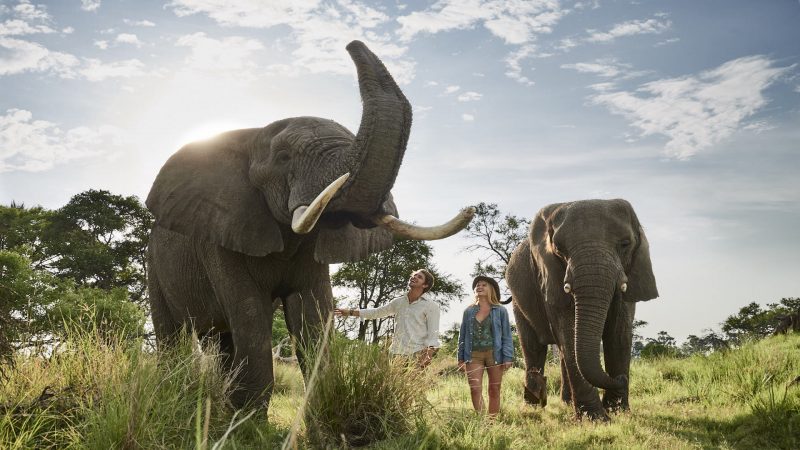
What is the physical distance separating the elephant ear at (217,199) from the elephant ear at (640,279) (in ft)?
13.7

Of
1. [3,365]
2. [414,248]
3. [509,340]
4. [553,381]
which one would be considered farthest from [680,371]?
[414,248]

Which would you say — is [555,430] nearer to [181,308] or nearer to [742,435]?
[742,435]

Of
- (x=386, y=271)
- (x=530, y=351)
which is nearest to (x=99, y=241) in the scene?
(x=386, y=271)

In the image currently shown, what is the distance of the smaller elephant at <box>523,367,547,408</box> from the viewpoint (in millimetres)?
9867

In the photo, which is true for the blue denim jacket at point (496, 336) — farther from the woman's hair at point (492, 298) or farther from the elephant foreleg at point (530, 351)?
the elephant foreleg at point (530, 351)

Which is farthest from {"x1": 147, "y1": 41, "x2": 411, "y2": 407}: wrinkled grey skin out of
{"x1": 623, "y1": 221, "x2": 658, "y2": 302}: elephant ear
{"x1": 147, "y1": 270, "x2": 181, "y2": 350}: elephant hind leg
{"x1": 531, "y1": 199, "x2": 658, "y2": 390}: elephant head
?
{"x1": 623, "y1": 221, "x2": 658, "y2": 302}: elephant ear

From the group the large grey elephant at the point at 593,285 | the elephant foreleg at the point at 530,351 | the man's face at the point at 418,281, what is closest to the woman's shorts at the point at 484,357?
the large grey elephant at the point at 593,285

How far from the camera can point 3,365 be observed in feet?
20.8

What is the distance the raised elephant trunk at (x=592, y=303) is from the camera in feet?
24.9

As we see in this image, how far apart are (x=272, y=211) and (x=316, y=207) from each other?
1153mm

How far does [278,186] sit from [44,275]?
2292 cm

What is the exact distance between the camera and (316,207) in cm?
585

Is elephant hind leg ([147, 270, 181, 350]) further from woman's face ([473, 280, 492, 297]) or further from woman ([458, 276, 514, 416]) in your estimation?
woman's face ([473, 280, 492, 297])

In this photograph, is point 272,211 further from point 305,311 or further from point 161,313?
point 161,313
